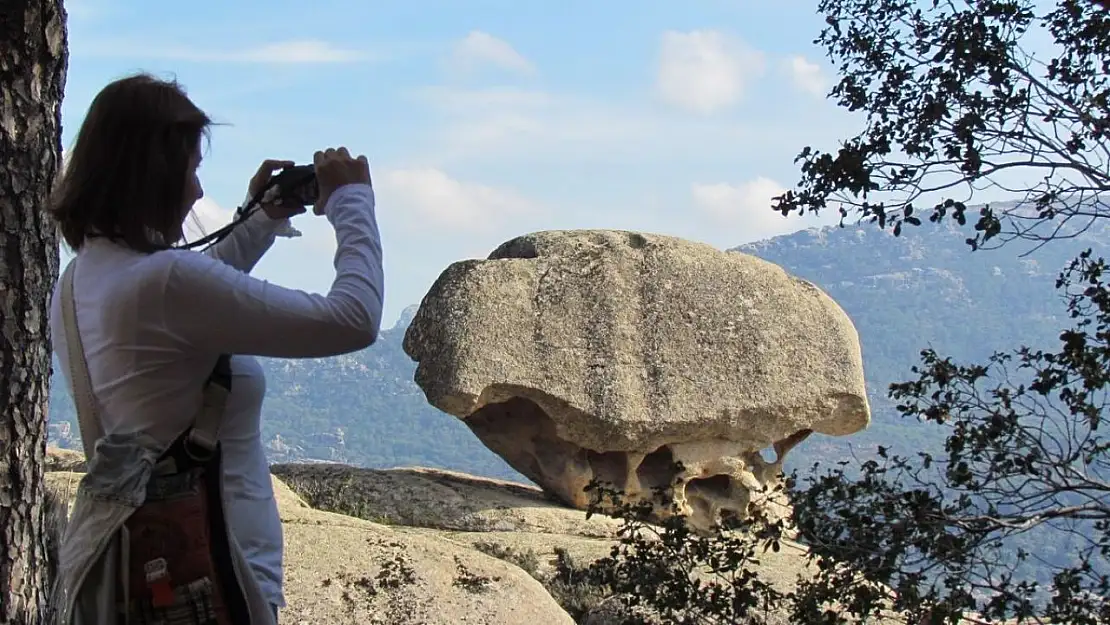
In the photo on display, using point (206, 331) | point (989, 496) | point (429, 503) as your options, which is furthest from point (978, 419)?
Answer: point (429, 503)

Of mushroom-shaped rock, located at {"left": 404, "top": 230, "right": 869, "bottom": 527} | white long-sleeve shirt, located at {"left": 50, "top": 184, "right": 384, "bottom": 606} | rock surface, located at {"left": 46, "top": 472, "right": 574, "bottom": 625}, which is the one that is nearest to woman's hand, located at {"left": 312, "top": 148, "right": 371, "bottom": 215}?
white long-sleeve shirt, located at {"left": 50, "top": 184, "right": 384, "bottom": 606}

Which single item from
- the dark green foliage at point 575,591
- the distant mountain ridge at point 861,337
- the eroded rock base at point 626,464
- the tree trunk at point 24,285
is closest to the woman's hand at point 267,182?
the tree trunk at point 24,285

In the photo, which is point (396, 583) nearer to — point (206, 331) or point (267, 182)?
point (267, 182)

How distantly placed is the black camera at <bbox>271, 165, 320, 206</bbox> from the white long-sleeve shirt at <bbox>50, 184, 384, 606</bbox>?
364 mm

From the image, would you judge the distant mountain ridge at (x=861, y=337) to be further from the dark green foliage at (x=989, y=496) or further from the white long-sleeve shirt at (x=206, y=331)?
the white long-sleeve shirt at (x=206, y=331)

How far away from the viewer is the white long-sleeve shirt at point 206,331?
2.88 m

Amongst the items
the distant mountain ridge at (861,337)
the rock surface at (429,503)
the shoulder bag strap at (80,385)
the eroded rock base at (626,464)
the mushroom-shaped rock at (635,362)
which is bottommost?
the shoulder bag strap at (80,385)

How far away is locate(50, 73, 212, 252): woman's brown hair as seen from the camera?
9.67 feet

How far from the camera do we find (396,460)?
13825 cm

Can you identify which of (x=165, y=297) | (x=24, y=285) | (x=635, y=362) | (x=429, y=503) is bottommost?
(x=165, y=297)

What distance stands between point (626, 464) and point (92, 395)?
1115 centimetres

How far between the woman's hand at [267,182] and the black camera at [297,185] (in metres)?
0.02

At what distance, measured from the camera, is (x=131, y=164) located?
2.95 m

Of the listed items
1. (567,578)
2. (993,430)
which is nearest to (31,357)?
(993,430)
